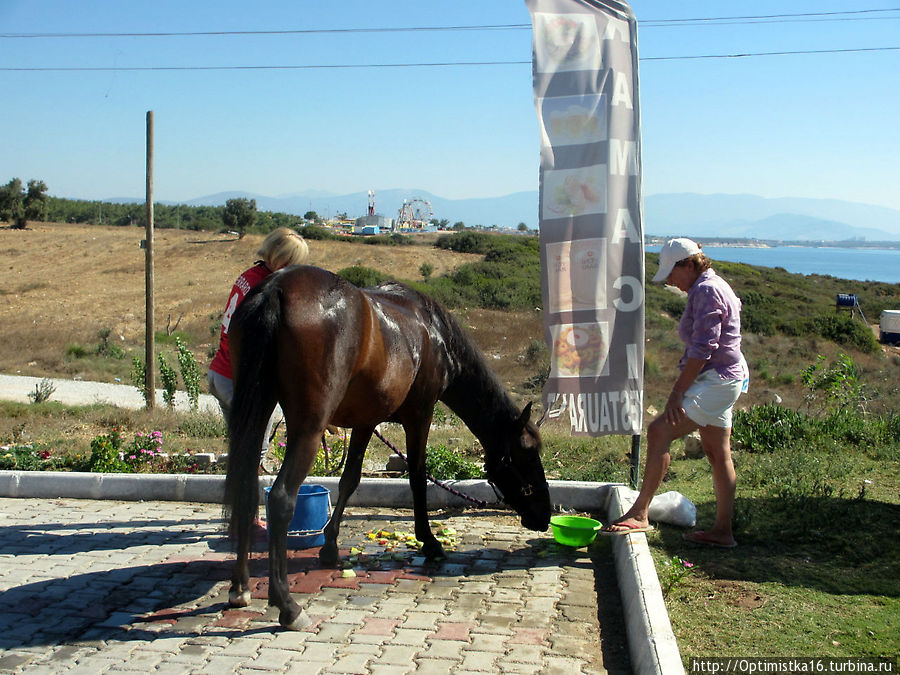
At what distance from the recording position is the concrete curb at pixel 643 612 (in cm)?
328

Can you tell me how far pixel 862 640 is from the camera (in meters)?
3.62

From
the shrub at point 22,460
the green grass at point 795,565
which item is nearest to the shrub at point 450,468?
the green grass at point 795,565

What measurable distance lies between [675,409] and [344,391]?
7.10ft

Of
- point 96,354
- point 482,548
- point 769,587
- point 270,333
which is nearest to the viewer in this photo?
point 270,333

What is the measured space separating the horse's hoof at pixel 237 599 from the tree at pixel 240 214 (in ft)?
189

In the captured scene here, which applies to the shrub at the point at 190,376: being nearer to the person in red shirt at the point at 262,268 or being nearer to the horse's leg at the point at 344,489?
the person in red shirt at the point at 262,268

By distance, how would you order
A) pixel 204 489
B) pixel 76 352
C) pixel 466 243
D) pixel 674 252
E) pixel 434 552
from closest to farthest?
pixel 674 252, pixel 434 552, pixel 204 489, pixel 76 352, pixel 466 243

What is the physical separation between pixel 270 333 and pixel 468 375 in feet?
6.15

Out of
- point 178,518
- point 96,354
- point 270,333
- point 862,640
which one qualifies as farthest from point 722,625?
point 96,354

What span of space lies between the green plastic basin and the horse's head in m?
0.14

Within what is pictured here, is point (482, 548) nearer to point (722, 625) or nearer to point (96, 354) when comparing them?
point (722, 625)

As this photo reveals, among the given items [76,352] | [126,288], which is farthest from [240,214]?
[76,352]

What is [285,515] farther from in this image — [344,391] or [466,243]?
[466,243]

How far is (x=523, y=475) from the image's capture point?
5.47m
